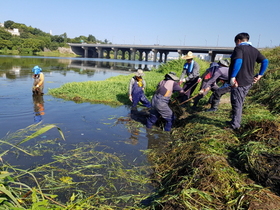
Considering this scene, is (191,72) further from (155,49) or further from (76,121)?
(155,49)

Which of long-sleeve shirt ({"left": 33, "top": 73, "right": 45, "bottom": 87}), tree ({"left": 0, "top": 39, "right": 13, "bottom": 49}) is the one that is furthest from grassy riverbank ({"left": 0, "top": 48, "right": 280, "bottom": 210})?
tree ({"left": 0, "top": 39, "right": 13, "bottom": 49})

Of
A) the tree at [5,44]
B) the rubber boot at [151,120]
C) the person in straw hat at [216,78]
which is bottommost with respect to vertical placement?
the rubber boot at [151,120]

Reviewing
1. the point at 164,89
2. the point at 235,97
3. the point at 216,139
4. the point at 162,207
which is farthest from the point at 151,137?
the point at 162,207

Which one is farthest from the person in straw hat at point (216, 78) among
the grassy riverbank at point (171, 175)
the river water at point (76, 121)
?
the river water at point (76, 121)

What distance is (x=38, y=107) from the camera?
346 inches

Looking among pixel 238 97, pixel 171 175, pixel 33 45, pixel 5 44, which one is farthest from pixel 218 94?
pixel 33 45

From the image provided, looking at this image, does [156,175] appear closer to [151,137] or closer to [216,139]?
[216,139]

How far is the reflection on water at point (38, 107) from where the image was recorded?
7.51 m

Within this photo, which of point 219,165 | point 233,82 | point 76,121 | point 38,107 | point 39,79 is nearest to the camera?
point 219,165

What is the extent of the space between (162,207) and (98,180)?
1.35m

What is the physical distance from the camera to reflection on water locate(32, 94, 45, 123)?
751cm

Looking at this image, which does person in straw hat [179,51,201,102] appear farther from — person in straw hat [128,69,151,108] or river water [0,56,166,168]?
river water [0,56,166,168]

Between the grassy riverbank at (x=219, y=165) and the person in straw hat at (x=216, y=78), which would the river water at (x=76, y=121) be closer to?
the grassy riverbank at (x=219, y=165)

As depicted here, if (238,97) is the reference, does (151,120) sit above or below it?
below
